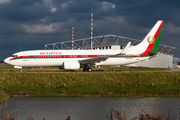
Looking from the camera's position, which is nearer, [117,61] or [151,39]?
[117,61]

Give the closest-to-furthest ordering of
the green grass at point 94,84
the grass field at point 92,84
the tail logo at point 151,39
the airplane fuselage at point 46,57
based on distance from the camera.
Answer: the grass field at point 92,84, the green grass at point 94,84, the airplane fuselage at point 46,57, the tail logo at point 151,39

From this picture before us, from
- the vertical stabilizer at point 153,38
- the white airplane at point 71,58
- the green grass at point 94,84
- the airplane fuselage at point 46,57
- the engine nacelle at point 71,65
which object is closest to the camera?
the green grass at point 94,84

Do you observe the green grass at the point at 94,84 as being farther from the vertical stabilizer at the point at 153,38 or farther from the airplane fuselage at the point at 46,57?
the vertical stabilizer at the point at 153,38

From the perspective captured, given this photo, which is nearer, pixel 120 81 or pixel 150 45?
pixel 120 81

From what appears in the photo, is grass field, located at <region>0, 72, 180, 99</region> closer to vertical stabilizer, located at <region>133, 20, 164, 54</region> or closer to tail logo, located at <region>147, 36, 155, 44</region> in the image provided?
vertical stabilizer, located at <region>133, 20, 164, 54</region>

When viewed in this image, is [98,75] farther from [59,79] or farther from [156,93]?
[156,93]

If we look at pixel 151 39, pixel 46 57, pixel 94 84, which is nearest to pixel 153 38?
pixel 151 39

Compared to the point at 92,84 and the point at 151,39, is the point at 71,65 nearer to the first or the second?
the point at 92,84

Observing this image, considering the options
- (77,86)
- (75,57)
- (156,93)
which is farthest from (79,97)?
(75,57)

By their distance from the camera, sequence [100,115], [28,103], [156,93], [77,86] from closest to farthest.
A: [100,115]
[28,103]
[156,93]
[77,86]

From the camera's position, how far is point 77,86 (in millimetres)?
31984

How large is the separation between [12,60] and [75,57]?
12422mm

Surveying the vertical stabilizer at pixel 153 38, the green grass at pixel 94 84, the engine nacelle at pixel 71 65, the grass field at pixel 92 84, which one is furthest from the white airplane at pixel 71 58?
the green grass at pixel 94 84

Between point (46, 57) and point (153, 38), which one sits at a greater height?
point (153, 38)
